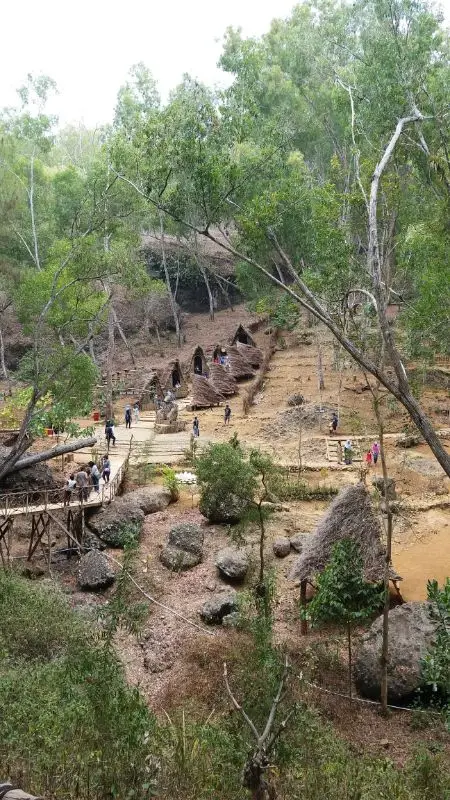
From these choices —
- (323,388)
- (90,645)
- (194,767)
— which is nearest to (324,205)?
(90,645)

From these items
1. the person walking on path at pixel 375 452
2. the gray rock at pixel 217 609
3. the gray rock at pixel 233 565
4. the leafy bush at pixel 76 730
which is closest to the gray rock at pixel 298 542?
the gray rock at pixel 233 565

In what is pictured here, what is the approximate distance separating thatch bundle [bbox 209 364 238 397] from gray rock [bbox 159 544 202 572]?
55.6 feet

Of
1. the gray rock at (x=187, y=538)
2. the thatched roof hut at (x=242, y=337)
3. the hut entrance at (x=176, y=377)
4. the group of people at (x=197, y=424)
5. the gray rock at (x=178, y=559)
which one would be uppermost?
the thatched roof hut at (x=242, y=337)

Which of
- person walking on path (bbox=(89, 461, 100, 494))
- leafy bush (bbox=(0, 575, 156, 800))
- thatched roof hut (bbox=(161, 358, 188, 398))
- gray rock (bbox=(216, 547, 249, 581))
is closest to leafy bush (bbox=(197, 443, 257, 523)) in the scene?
gray rock (bbox=(216, 547, 249, 581))

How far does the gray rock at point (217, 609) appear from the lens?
1352 cm

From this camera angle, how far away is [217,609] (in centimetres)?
1355

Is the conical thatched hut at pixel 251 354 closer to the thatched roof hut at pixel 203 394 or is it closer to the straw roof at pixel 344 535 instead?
the thatched roof hut at pixel 203 394

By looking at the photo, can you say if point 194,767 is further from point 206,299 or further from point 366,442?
point 206,299

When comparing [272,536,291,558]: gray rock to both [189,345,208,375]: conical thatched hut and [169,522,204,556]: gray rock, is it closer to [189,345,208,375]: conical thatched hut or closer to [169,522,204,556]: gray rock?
[169,522,204,556]: gray rock

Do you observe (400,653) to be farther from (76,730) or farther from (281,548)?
(76,730)

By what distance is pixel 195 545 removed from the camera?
647 inches

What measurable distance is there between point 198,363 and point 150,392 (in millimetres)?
5758

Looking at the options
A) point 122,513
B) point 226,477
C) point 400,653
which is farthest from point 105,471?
point 400,653

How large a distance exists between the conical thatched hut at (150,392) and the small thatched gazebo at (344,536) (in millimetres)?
19135
